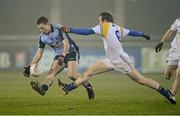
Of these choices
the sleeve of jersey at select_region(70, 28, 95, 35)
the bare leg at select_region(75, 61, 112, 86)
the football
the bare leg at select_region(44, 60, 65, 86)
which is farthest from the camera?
the football

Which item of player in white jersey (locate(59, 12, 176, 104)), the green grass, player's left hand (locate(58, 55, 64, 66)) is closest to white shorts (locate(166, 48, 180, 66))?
the green grass

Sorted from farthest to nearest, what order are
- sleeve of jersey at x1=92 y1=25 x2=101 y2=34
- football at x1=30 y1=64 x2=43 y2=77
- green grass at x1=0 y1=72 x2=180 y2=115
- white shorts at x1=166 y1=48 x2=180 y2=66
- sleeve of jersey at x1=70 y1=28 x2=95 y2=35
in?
football at x1=30 y1=64 x2=43 y2=77
white shorts at x1=166 y1=48 x2=180 y2=66
sleeve of jersey at x1=92 y1=25 x2=101 y2=34
sleeve of jersey at x1=70 y1=28 x2=95 y2=35
green grass at x1=0 y1=72 x2=180 y2=115

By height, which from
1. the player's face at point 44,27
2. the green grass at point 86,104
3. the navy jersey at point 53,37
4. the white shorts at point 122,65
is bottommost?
the green grass at point 86,104

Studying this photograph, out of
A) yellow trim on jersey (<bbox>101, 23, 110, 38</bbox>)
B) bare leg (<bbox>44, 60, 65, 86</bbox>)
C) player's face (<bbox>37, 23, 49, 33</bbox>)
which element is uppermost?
yellow trim on jersey (<bbox>101, 23, 110, 38</bbox>)

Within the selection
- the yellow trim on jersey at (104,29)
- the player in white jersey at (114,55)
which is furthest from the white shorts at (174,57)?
the yellow trim on jersey at (104,29)

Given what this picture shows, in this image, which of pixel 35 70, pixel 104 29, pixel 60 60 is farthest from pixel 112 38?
pixel 35 70

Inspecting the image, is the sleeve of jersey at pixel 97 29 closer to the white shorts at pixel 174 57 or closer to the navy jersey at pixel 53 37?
the navy jersey at pixel 53 37

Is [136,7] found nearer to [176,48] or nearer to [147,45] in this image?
[147,45]

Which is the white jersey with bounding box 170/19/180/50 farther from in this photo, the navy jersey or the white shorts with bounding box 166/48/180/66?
the navy jersey

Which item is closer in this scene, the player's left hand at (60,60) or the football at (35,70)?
the player's left hand at (60,60)

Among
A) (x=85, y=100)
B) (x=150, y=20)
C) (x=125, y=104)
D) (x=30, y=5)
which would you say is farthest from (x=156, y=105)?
(x=30, y=5)

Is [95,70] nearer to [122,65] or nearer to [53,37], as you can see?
[122,65]

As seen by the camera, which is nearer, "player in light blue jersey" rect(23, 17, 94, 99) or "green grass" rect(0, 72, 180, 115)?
"green grass" rect(0, 72, 180, 115)

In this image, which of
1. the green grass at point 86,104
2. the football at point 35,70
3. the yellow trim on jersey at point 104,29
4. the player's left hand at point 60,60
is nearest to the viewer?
the green grass at point 86,104
